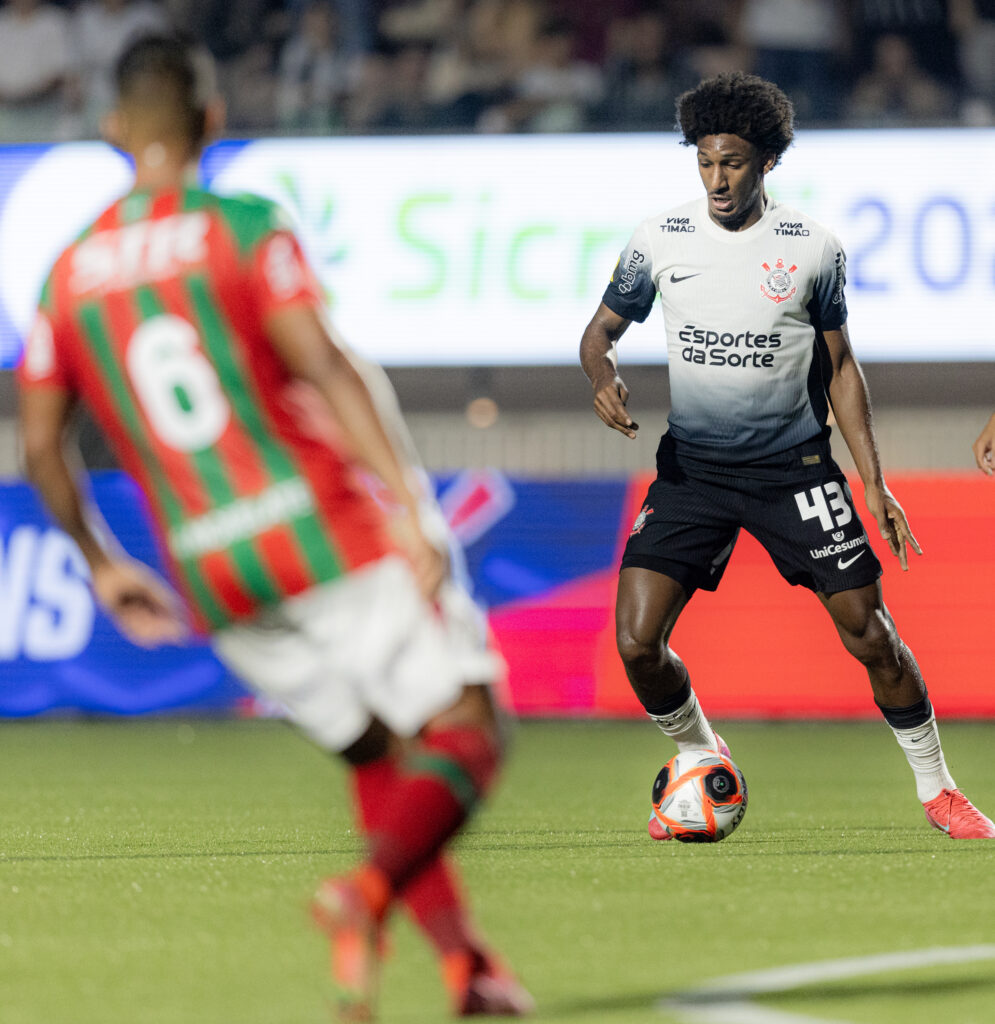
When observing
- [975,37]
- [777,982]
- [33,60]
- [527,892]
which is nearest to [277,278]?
[777,982]

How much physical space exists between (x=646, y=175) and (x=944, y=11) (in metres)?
2.85

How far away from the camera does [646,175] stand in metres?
13.4

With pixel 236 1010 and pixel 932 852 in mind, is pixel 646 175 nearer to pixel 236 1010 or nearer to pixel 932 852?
pixel 932 852

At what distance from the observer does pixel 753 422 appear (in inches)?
243

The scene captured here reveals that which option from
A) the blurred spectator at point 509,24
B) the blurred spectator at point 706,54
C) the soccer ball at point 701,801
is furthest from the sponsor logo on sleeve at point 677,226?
the blurred spectator at point 509,24

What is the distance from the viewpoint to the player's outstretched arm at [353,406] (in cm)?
331

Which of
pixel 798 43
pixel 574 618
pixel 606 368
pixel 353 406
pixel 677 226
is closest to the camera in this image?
pixel 353 406

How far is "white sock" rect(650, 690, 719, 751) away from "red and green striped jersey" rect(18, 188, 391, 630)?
3.04 m

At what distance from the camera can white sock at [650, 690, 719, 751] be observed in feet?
20.7

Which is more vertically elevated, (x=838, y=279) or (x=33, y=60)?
(x=838, y=279)

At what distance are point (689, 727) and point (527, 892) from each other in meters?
1.40

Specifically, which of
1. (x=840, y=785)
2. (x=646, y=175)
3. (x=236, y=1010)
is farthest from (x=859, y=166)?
(x=236, y=1010)

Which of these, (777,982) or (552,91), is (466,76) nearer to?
(552,91)

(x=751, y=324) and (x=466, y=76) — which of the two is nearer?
(x=751, y=324)
